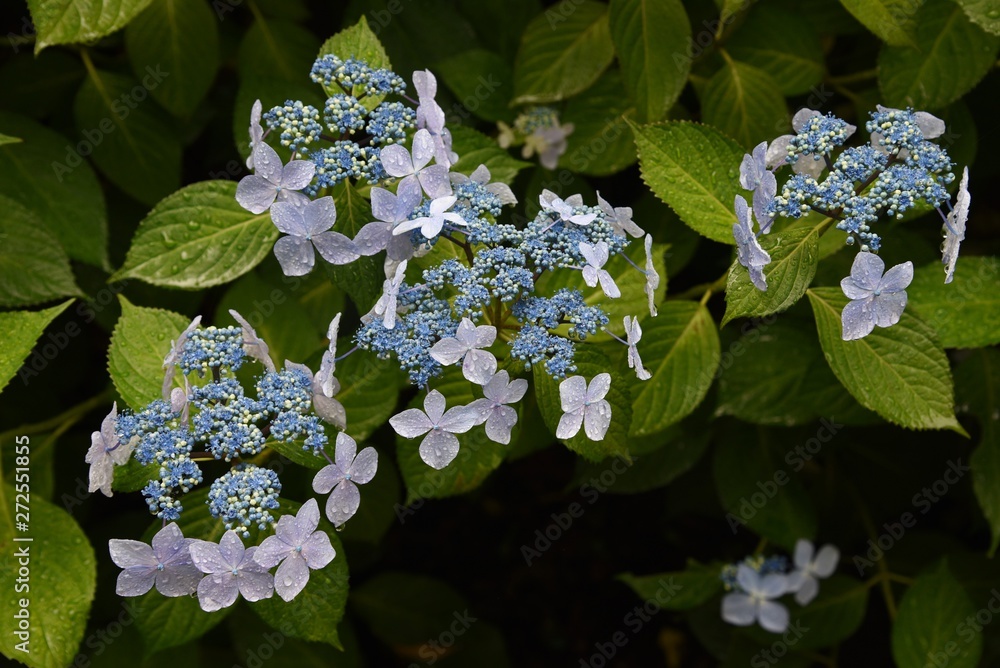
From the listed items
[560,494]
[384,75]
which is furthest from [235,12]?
[560,494]

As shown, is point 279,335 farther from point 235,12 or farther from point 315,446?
point 235,12

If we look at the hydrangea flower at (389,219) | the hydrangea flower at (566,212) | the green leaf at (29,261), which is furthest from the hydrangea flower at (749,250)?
the green leaf at (29,261)

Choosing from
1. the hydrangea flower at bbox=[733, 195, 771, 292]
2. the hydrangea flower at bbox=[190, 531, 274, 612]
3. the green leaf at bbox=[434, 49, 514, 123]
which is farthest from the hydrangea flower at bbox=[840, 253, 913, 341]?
the green leaf at bbox=[434, 49, 514, 123]

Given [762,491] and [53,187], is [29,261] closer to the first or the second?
[53,187]

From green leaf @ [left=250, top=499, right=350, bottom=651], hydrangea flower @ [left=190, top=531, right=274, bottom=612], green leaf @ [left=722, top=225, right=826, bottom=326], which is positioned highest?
green leaf @ [left=722, top=225, right=826, bottom=326]

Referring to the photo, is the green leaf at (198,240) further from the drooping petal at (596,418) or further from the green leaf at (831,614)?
the green leaf at (831,614)

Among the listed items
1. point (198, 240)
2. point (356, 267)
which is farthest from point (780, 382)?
point (198, 240)

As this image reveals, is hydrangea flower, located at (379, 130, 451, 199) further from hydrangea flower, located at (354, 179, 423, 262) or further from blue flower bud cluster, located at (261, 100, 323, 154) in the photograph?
blue flower bud cluster, located at (261, 100, 323, 154)
